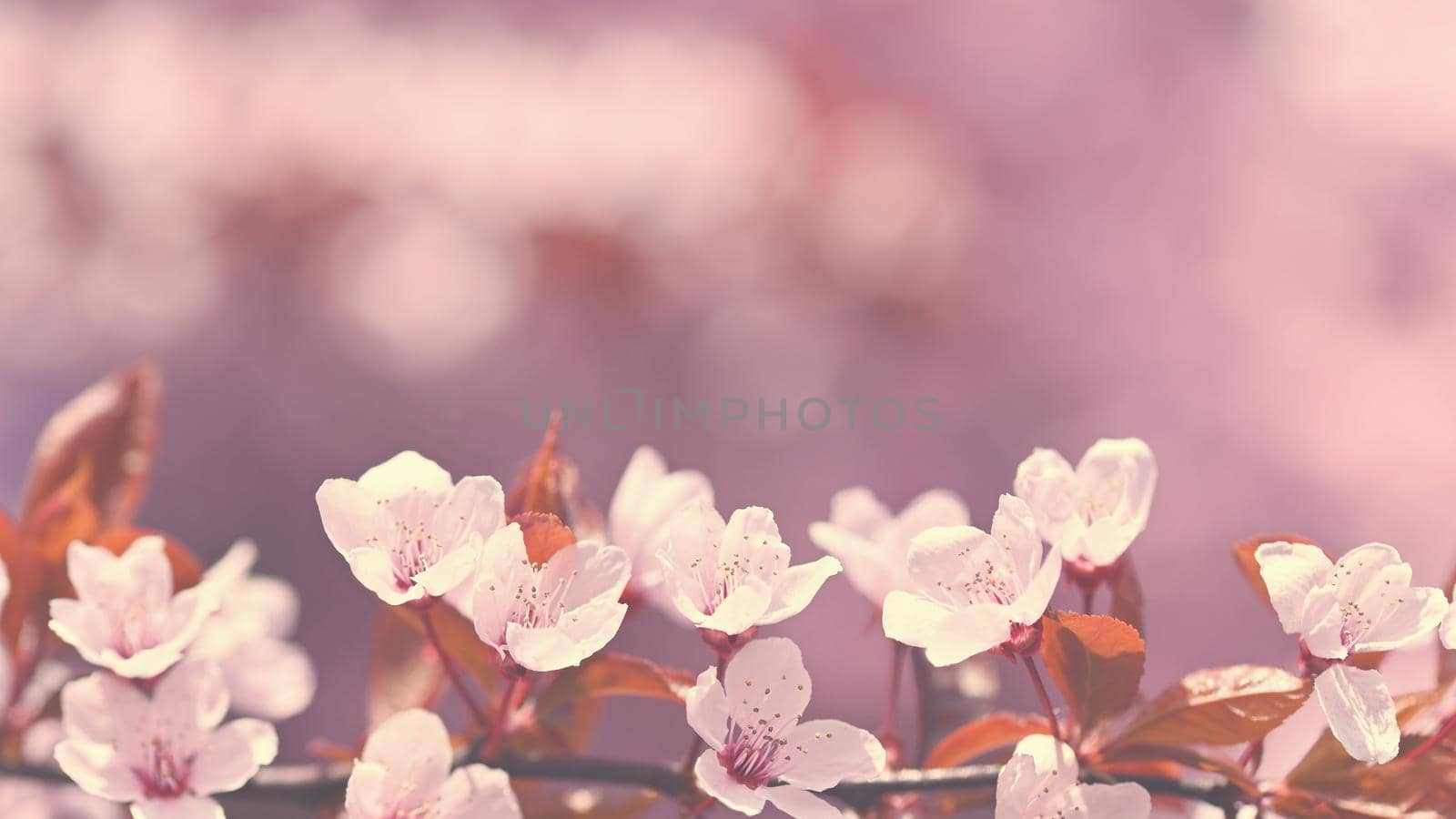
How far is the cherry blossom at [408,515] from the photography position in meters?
0.22

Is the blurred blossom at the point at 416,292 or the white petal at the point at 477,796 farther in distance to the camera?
the blurred blossom at the point at 416,292

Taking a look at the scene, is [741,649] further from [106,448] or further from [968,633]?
[106,448]

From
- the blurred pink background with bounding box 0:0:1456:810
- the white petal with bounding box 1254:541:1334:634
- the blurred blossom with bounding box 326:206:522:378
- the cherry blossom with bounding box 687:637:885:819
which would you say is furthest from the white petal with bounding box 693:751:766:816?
the blurred blossom with bounding box 326:206:522:378

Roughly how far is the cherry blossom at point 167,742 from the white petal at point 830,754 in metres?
0.10

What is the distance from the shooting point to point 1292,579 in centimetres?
22

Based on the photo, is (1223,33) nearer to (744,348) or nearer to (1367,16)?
(1367,16)

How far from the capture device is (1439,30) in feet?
3.46

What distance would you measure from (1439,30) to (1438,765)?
3.41ft

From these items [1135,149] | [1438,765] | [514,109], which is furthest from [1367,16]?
[1438,765]

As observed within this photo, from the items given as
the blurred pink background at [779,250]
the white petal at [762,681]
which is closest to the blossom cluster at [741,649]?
the white petal at [762,681]

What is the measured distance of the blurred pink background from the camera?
88 cm

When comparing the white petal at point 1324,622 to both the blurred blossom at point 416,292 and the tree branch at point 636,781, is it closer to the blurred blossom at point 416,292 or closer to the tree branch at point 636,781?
the tree branch at point 636,781

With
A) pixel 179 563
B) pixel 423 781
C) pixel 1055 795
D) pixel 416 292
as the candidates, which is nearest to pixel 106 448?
pixel 179 563

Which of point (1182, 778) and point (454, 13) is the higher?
point (454, 13)
